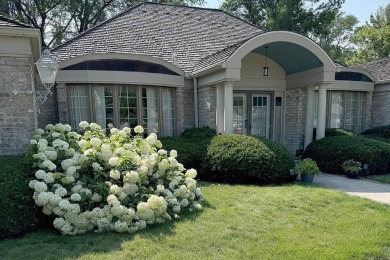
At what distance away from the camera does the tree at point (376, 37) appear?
24.2 metres

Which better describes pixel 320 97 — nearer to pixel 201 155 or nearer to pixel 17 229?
pixel 201 155

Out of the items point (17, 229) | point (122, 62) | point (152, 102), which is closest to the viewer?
point (17, 229)

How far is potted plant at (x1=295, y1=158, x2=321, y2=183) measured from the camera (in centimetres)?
761

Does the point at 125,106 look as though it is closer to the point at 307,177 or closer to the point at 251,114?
the point at 251,114

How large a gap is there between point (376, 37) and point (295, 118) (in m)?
18.4

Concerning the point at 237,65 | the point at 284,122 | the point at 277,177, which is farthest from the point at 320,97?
the point at 277,177

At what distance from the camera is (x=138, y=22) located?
41.8ft

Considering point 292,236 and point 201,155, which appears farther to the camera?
point 201,155

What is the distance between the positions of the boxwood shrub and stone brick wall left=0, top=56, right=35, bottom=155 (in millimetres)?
4313

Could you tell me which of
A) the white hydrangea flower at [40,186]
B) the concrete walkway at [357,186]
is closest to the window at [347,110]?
the concrete walkway at [357,186]

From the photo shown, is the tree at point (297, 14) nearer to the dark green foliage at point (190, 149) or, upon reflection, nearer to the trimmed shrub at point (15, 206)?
the dark green foliage at point (190, 149)

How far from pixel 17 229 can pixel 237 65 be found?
6.61 meters

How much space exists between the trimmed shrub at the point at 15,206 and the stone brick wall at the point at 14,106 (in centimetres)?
148

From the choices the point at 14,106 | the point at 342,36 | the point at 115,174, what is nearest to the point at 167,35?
A: the point at 14,106
